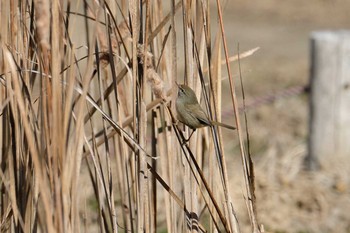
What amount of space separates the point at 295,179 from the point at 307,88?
41cm

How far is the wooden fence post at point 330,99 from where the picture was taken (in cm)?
338

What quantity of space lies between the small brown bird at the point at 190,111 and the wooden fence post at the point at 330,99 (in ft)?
6.53

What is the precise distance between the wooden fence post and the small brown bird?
6.53 feet

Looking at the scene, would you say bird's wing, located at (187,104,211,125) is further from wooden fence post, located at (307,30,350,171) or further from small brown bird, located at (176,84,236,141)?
wooden fence post, located at (307,30,350,171)

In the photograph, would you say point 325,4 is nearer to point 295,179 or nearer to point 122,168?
point 295,179

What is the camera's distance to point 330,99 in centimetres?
343

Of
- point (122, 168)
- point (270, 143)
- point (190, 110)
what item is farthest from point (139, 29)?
point (270, 143)

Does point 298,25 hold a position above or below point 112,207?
above

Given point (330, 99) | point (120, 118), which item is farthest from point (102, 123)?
point (330, 99)

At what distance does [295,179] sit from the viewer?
3.53 metres

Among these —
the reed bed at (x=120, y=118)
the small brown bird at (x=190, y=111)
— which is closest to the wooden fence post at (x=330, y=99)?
the reed bed at (x=120, y=118)

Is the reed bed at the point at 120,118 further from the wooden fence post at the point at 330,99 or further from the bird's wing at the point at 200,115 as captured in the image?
the wooden fence post at the point at 330,99

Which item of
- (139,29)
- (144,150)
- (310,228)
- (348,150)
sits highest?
(139,29)

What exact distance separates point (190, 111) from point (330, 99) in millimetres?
2057
